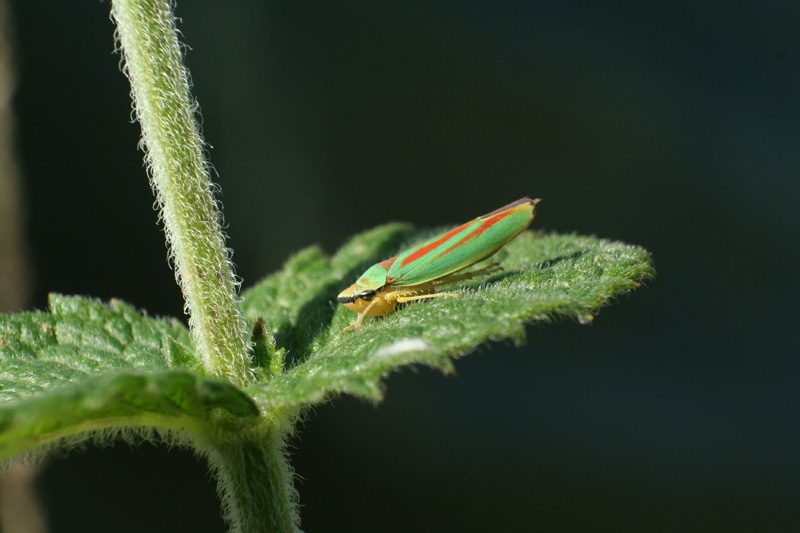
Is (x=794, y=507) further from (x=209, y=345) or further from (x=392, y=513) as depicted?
(x=209, y=345)

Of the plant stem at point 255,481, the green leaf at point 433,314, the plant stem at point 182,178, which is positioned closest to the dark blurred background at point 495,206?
the green leaf at point 433,314

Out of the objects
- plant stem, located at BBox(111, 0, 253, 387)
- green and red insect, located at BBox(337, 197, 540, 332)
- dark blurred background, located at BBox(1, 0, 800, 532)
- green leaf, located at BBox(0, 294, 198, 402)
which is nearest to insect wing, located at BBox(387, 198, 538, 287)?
green and red insect, located at BBox(337, 197, 540, 332)

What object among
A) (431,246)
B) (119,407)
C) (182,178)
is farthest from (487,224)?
(119,407)

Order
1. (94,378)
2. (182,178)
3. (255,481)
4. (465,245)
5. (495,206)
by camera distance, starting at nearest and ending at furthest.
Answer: (94,378), (182,178), (255,481), (465,245), (495,206)

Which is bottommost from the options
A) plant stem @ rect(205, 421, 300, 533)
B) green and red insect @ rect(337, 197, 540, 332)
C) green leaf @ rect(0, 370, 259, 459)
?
plant stem @ rect(205, 421, 300, 533)

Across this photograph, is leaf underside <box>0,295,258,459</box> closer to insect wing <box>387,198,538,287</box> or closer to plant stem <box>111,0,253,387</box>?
plant stem <box>111,0,253,387</box>

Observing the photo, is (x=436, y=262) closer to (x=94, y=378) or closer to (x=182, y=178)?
(x=182, y=178)
